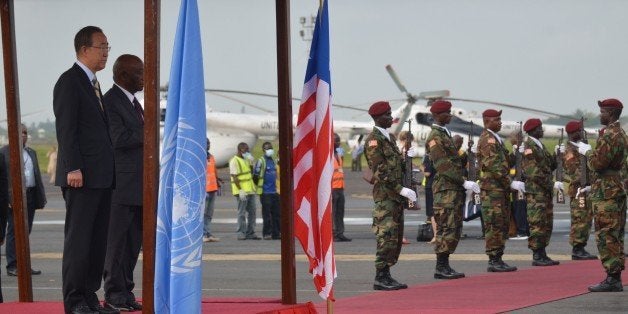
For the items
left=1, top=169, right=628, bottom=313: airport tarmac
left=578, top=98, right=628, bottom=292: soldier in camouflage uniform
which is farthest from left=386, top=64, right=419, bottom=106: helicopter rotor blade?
left=578, top=98, right=628, bottom=292: soldier in camouflage uniform

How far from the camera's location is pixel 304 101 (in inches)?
367

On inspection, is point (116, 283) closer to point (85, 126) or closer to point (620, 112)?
point (85, 126)

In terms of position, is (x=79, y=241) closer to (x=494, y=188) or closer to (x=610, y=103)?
(x=610, y=103)

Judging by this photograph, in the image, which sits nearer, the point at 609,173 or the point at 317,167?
the point at 317,167

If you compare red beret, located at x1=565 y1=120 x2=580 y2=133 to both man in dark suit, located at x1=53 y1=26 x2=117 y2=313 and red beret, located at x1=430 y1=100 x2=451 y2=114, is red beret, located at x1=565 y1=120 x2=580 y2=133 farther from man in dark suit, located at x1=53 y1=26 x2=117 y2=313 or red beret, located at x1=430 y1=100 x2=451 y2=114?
man in dark suit, located at x1=53 y1=26 x2=117 y2=313

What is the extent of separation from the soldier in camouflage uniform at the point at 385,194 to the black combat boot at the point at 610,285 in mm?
1980

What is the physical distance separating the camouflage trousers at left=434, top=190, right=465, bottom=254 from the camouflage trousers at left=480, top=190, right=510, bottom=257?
3.11ft

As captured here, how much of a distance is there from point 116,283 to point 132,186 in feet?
2.50

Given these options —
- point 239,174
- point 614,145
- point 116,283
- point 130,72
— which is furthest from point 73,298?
point 239,174

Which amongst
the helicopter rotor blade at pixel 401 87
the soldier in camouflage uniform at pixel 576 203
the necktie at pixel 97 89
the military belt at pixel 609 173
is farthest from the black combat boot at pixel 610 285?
the helicopter rotor blade at pixel 401 87

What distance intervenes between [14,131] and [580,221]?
8948mm

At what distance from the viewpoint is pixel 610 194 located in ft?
42.9

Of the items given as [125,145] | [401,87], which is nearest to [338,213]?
[125,145]

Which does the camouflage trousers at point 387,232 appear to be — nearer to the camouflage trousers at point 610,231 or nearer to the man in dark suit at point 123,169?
the camouflage trousers at point 610,231
